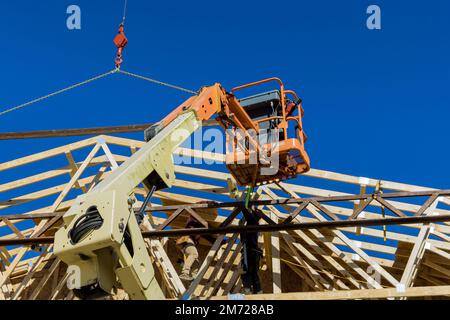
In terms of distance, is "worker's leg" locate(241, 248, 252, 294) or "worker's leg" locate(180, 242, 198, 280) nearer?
"worker's leg" locate(241, 248, 252, 294)

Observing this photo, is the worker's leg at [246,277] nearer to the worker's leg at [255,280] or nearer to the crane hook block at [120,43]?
the worker's leg at [255,280]

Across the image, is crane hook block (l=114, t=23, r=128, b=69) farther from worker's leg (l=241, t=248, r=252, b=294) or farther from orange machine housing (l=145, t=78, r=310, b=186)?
worker's leg (l=241, t=248, r=252, b=294)

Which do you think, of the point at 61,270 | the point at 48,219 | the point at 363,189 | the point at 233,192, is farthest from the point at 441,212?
the point at 61,270

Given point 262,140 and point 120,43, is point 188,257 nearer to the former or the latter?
point 262,140

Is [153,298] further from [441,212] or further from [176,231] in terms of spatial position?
[441,212]

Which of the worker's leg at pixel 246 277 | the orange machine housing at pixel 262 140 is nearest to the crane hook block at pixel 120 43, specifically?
the orange machine housing at pixel 262 140

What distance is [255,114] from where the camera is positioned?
9406mm

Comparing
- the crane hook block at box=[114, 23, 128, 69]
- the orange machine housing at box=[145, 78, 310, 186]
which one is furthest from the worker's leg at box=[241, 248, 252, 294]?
the crane hook block at box=[114, 23, 128, 69]

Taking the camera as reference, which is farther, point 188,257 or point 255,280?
point 188,257

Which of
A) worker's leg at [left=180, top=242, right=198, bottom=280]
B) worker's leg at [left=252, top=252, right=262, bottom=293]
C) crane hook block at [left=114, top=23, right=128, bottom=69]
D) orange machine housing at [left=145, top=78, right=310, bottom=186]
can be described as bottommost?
worker's leg at [left=252, top=252, right=262, bottom=293]

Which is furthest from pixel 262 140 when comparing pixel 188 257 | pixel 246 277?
pixel 188 257

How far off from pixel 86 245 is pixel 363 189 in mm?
7165

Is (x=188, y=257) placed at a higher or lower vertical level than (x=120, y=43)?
lower

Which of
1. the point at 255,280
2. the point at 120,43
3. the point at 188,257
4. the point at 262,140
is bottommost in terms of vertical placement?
the point at 255,280
